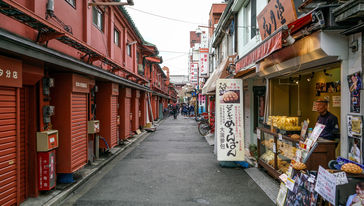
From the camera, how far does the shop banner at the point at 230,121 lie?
786cm

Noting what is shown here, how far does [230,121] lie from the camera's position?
793 cm

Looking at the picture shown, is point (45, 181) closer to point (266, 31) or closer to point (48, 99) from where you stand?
point (48, 99)

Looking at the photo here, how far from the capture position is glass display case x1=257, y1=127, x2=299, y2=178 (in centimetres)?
582

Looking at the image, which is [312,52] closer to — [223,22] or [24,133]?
[24,133]

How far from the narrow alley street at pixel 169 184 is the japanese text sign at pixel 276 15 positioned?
441cm

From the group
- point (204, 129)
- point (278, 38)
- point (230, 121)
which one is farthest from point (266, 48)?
point (204, 129)

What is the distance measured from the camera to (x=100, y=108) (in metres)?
10.0

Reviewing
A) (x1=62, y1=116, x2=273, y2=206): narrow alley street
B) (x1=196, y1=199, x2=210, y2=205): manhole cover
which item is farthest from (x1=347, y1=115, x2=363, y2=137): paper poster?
(x1=196, y1=199, x2=210, y2=205): manhole cover

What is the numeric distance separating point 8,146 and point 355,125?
6494mm

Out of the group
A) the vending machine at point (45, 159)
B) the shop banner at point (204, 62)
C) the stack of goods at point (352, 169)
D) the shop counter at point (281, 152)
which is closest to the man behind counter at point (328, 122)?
the shop counter at point (281, 152)

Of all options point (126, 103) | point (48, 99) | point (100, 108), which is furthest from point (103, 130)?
point (48, 99)

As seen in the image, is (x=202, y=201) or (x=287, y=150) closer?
(x=202, y=201)

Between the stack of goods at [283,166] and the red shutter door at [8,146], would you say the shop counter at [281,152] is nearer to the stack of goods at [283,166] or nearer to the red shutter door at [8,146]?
the stack of goods at [283,166]

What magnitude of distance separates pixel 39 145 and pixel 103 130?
461 centimetres
